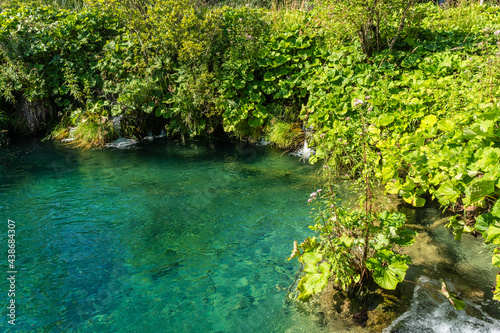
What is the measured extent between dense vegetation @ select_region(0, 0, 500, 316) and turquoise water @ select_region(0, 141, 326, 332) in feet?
3.04

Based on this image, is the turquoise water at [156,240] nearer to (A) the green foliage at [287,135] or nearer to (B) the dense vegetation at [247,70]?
(A) the green foliage at [287,135]

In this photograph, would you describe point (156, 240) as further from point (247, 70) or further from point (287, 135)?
point (247, 70)

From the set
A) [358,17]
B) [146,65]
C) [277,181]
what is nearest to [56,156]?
[146,65]

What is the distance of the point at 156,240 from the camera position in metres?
3.70

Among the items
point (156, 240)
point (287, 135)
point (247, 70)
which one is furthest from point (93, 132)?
point (156, 240)

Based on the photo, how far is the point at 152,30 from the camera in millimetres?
6695

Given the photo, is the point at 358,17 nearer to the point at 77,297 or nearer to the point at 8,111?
the point at 77,297

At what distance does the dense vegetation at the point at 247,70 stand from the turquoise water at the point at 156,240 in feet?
3.04

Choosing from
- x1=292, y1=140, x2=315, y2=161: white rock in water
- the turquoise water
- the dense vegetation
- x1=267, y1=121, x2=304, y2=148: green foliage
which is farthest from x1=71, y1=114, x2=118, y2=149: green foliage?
x1=292, y1=140, x2=315, y2=161: white rock in water

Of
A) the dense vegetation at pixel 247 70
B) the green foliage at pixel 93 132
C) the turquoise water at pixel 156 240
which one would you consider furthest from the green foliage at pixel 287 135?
the green foliage at pixel 93 132

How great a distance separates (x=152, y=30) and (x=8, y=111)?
13.1 ft

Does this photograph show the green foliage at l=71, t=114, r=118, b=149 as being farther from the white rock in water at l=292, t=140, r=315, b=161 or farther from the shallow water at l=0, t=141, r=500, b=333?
the white rock in water at l=292, t=140, r=315, b=161

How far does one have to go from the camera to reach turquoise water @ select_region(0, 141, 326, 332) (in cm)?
268

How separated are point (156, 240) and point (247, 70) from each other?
4.15m
